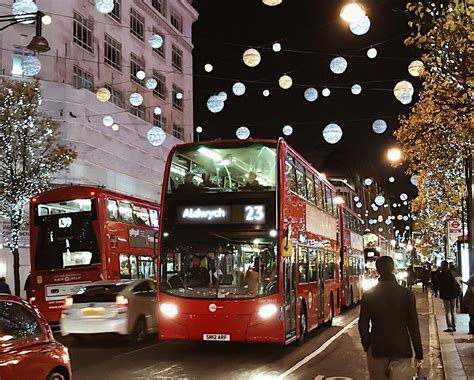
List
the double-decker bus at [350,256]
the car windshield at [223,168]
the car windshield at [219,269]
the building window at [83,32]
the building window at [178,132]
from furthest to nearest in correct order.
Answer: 1. the building window at [178,132]
2. the building window at [83,32]
3. the double-decker bus at [350,256]
4. the car windshield at [223,168]
5. the car windshield at [219,269]

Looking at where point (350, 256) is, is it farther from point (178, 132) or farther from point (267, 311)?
point (178, 132)

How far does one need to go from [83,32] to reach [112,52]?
3.33 meters

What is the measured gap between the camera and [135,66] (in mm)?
44219

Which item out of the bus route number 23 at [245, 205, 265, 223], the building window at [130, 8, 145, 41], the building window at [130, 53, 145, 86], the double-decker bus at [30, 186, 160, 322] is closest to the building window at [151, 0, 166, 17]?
the building window at [130, 8, 145, 41]

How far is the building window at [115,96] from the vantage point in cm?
4034

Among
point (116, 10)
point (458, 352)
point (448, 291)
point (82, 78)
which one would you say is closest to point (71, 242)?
point (448, 291)

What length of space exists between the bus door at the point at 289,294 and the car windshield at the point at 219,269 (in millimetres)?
460

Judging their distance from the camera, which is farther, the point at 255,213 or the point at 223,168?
the point at 223,168

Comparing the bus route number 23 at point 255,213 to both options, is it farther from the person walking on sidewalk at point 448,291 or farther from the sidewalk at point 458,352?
the person walking on sidewalk at point 448,291

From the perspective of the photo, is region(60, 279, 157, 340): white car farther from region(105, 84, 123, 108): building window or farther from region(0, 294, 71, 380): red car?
region(105, 84, 123, 108): building window

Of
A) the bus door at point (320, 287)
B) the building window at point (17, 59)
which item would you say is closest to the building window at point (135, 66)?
the building window at point (17, 59)

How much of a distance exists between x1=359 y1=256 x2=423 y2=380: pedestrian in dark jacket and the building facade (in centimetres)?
2967

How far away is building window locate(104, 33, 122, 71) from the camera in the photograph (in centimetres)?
4041

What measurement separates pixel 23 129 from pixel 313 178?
1511 cm
